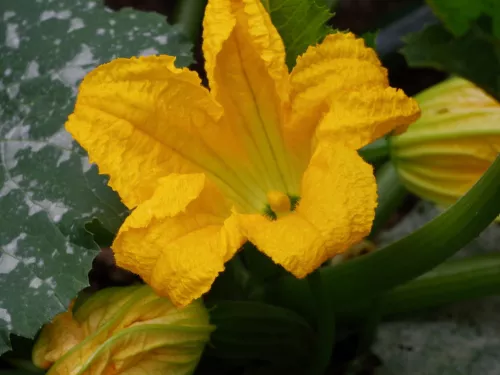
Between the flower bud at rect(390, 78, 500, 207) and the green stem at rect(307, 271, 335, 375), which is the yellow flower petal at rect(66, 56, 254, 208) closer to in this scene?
the green stem at rect(307, 271, 335, 375)

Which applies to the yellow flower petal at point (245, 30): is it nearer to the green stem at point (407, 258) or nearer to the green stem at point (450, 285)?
the green stem at point (407, 258)

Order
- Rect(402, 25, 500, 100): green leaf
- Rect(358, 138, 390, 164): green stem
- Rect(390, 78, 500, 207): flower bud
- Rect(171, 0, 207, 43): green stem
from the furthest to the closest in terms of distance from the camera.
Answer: Rect(171, 0, 207, 43): green stem → Rect(358, 138, 390, 164): green stem → Rect(390, 78, 500, 207): flower bud → Rect(402, 25, 500, 100): green leaf

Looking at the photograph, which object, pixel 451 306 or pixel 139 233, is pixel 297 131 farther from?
pixel 451 306

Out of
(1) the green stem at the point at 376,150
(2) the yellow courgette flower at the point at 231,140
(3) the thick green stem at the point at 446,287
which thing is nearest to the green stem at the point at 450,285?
(3) the thick green stem at the point at 446,287

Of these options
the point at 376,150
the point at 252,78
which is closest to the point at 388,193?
the point at 376,150

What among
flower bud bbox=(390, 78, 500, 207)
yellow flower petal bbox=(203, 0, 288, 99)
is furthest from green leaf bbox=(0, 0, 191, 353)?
flower bud bbox=(390, 78, 500, 207)

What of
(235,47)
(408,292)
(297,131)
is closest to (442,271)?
(408,292)
